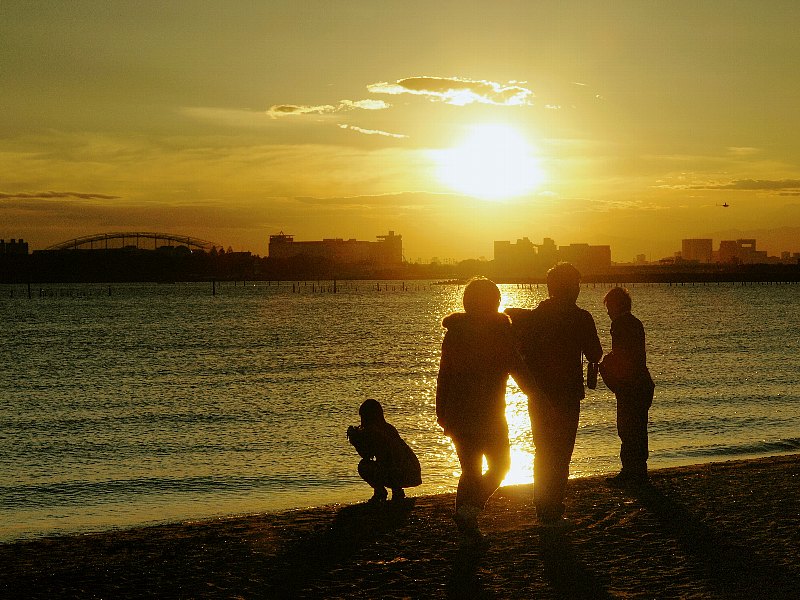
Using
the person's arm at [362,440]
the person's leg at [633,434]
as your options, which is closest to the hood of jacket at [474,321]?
the person's arm at [362,440]

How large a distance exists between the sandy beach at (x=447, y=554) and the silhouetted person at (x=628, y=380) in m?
0.71

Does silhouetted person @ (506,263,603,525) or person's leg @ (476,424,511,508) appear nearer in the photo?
person's leg @ (476,424,511,508)

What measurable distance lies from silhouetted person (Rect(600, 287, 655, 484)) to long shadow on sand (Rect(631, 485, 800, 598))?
1339 millimetres

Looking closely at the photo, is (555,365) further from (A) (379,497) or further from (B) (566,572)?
(A) (379,497)

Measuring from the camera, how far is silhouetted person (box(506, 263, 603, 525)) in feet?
25.2

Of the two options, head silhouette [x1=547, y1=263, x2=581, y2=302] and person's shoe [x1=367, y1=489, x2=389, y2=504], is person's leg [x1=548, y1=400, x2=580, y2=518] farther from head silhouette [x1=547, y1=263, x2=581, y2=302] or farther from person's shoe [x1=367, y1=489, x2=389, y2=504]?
person's shoe [x1=367, y1=489, x2=389, y2=504]

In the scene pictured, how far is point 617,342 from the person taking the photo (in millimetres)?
9570

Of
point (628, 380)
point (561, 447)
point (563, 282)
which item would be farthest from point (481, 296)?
point (628, 380)

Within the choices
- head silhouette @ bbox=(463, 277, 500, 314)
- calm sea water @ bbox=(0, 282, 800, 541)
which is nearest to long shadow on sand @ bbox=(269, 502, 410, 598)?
head silhouette @ bbox=(463, 277, 500, 314)

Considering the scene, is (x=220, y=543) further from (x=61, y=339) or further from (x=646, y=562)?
(x=61, y=339)

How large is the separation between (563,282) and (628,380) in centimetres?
233

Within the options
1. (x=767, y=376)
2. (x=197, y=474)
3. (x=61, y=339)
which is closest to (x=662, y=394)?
→ (x=767, y=376)

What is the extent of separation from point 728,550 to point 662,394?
20.2 meters

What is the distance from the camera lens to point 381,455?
9242 mm
